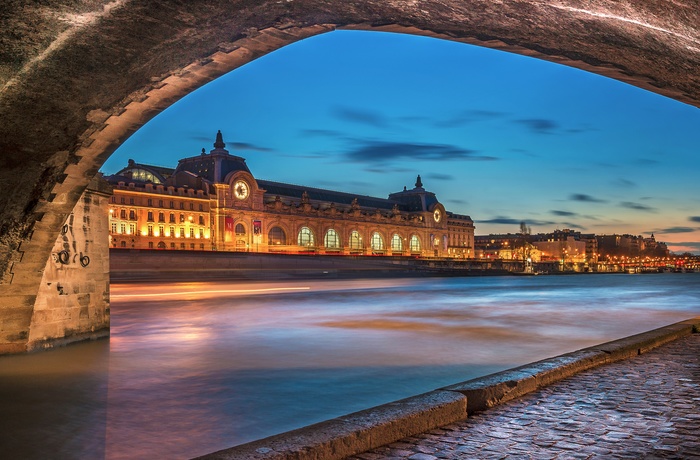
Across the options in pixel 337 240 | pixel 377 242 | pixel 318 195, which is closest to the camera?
pixel 337 240

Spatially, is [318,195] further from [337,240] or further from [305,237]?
[305,237]

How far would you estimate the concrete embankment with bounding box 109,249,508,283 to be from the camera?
137ft

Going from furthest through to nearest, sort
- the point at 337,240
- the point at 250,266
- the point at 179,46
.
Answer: the point at 337,240 < the point at 250,266 < the point at 179,46

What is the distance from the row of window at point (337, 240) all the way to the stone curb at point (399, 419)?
8954cm

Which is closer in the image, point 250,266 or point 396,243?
point 250,266

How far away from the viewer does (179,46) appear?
5207 millimetres

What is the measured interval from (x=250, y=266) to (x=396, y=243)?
71.9 m

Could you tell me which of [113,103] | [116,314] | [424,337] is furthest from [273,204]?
[113,103]

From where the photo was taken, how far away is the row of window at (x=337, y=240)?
96688 mm

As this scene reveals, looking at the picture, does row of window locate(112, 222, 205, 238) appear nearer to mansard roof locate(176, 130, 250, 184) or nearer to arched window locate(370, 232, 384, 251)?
mansard roof locate(176, 130, 250, 184)

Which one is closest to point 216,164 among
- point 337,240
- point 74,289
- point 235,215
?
point 235,215

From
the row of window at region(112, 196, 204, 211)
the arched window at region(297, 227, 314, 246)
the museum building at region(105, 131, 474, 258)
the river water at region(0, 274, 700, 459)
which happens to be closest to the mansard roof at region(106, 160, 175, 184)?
the museum building at region(105, 131, 474, 258)

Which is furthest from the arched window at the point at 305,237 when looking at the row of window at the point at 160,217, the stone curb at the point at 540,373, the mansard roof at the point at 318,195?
the stone curb at the point at 540,373

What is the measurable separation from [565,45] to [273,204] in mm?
92541
